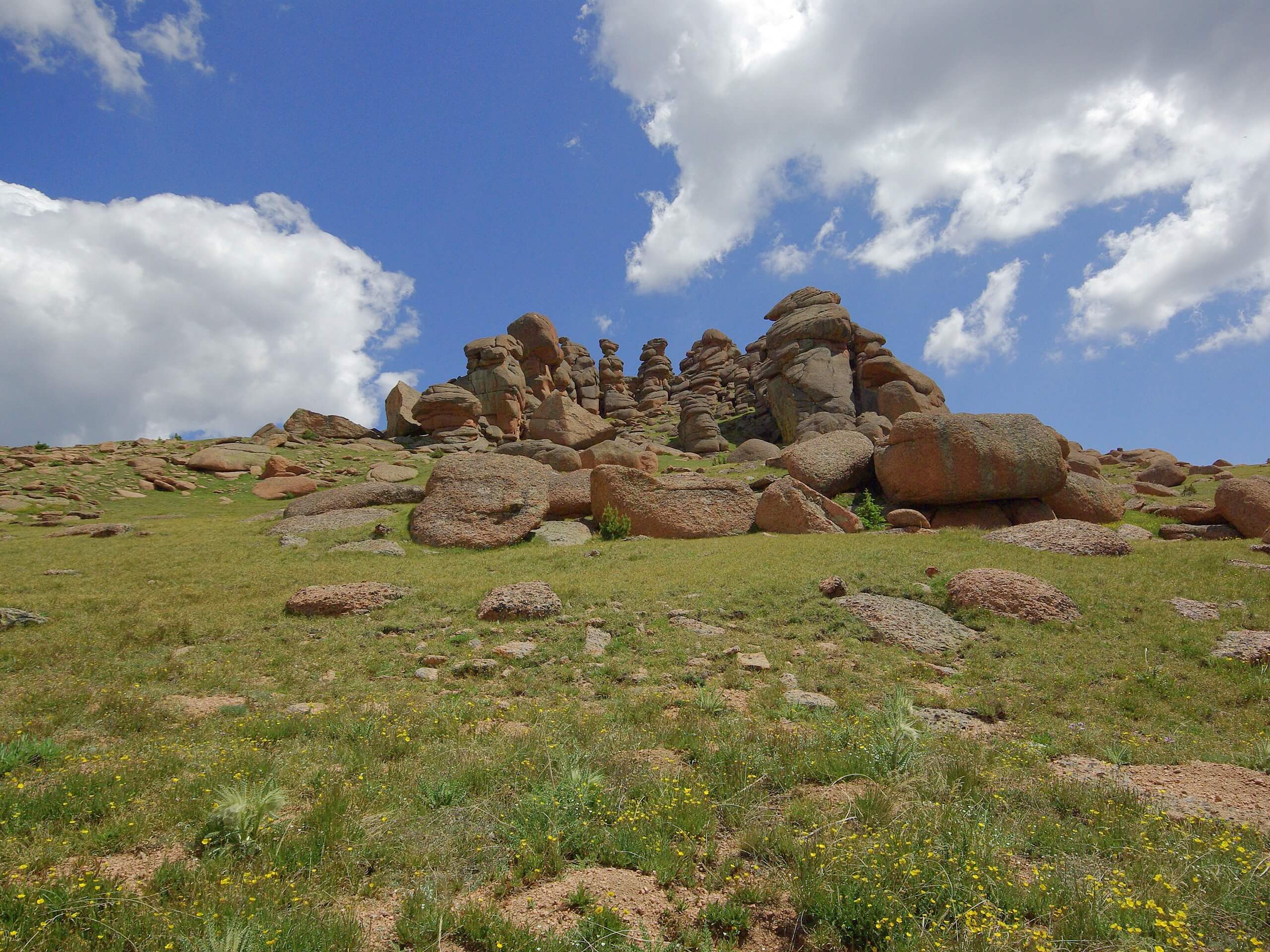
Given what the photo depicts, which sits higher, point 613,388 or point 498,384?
point 613,388

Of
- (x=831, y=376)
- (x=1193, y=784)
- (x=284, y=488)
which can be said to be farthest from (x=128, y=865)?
(x=831, y=376)

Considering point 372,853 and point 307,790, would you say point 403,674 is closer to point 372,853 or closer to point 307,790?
point 307,790

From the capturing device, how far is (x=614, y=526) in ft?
69.3

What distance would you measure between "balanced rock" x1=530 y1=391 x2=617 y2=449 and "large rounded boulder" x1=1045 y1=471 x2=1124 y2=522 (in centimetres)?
2727

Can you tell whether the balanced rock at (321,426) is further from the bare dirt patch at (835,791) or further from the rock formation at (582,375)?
the bare dirt patch at (835,791)

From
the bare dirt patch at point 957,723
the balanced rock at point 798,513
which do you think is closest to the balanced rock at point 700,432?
the balanced rock at point 798,513

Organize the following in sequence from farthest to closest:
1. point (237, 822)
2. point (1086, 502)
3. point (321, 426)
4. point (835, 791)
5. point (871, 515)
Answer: point (321, 426) < point (1086, 502) < point (871, 515) < point (835, 791) < point (237, 822)

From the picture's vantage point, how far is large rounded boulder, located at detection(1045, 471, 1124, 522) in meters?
23.8

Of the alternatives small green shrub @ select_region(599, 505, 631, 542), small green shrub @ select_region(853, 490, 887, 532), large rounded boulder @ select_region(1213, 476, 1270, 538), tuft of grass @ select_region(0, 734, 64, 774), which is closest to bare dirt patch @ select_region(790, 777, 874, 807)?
tuft of grass @ select_region(0, 734, 64, 774)

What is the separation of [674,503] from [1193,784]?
16.4 m

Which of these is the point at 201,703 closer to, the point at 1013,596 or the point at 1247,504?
the point at 1013,596

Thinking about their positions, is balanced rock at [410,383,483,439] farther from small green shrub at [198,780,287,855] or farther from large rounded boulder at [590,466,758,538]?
small green shrub at [198,780,287,855]

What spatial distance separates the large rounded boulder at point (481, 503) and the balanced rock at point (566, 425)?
20410 millimetres

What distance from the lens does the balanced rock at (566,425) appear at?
43.7 m
